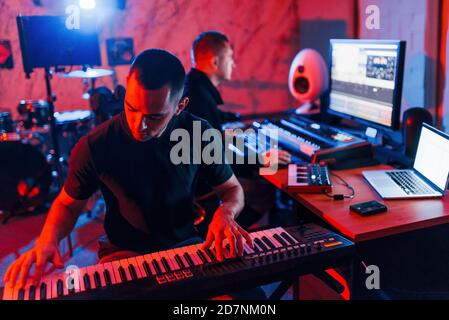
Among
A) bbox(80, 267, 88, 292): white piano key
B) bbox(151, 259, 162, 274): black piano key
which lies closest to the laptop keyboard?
bbox(151, 259, 162, 274): black piano key

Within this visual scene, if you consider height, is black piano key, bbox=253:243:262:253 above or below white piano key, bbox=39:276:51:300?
below

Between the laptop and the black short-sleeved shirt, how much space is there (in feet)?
2.76

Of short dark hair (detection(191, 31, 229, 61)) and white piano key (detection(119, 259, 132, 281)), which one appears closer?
white piano key (detection(119, 259, 132, 281))

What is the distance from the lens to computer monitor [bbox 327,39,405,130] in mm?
2389

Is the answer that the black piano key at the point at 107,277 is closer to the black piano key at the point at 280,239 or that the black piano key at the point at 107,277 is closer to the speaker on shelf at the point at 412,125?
the black piano key at the point at 280,239

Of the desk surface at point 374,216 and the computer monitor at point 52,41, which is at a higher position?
the computer monitor at point 52,41

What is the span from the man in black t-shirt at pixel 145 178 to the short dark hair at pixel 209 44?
1.18 m

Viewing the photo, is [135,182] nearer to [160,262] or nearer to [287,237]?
[160,262]

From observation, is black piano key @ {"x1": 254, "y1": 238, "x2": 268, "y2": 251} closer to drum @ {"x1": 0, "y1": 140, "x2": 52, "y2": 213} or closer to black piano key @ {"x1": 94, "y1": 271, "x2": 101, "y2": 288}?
black piano key @ {"x1": 94, "y1": 271, "x2": 101, "y2": 288}

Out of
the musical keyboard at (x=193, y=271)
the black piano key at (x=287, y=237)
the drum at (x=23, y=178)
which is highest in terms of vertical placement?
the black piano key at (x=287, y=237)

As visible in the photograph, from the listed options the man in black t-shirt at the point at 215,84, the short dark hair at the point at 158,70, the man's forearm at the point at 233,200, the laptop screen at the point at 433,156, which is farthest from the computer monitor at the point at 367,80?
the short dark hair at the point at 158,70

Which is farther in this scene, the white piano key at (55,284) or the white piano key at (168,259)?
the white piano key at (168,259)

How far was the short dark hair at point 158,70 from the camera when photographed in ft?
5.27

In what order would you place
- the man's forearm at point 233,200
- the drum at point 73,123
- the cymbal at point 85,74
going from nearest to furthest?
1. the man's forearm at point 233,200
2. the cymbal at point 85,74
3. the drum at point 73,123
